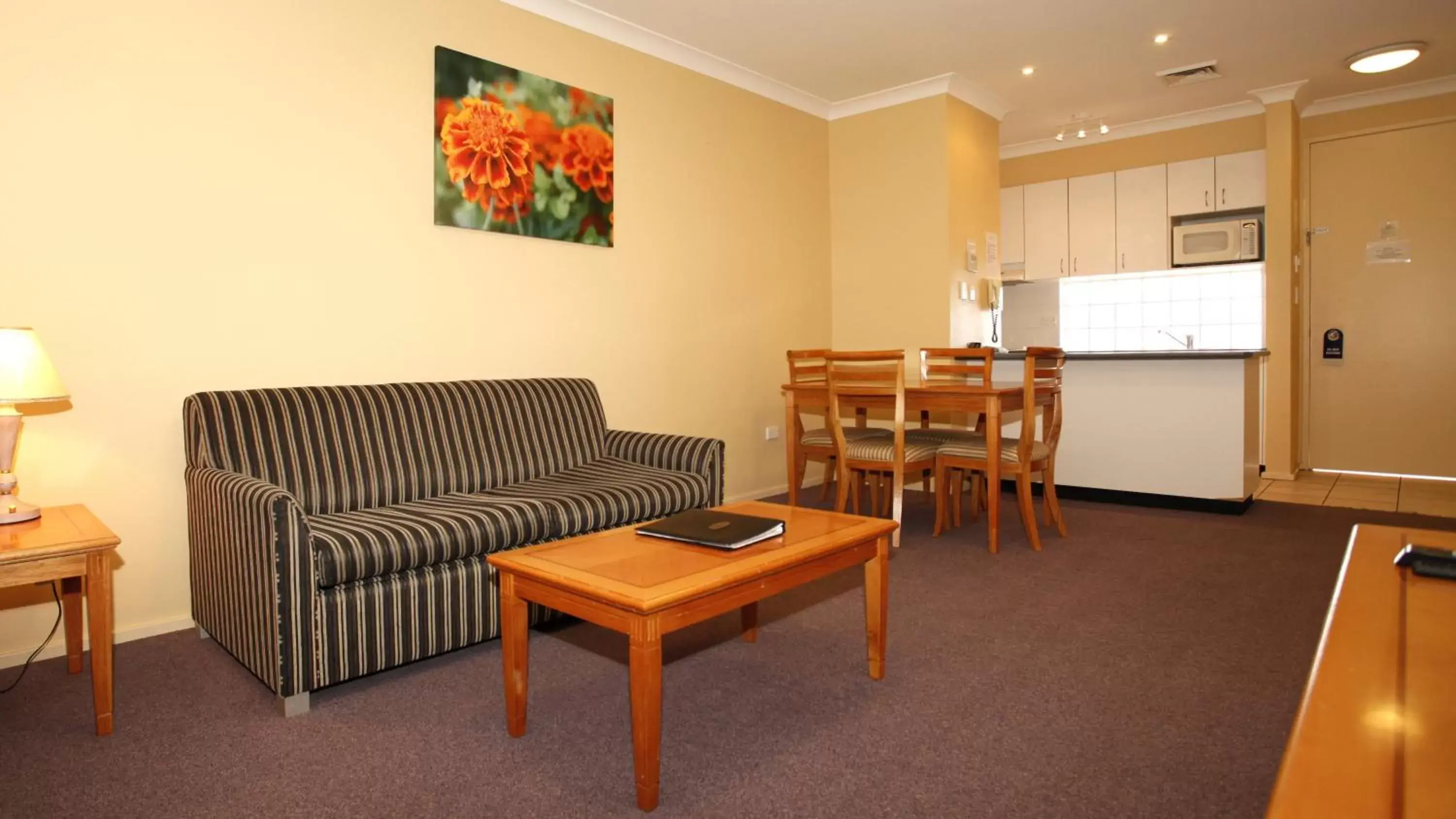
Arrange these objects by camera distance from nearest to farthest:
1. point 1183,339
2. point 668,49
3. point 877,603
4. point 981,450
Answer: point 877,603, point 981,450, point 668,49, point 1183,339

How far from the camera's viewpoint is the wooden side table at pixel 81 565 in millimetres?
1920

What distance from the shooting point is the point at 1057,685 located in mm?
2289

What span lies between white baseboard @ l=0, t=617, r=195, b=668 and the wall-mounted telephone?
464 cm

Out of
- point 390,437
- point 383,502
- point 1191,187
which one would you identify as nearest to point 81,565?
point 383,502

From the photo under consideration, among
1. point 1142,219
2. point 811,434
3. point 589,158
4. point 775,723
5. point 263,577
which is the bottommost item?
point 775,723

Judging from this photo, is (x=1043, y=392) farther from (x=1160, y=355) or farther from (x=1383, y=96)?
(x=1383, y=96)

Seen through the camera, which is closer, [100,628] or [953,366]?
[100,628]

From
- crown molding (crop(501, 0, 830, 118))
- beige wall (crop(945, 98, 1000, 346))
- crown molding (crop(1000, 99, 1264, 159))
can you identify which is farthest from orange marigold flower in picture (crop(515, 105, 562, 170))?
crown molding (crop(1000, 99, 1264, 159))

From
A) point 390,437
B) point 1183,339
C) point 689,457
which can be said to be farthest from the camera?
point 1183,339

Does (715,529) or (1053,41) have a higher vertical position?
(1053,41)

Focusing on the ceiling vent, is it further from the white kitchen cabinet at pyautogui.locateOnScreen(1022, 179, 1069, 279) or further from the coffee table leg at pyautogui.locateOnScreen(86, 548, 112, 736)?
the coffee table leg at pyautogui.locateOnScreen(86, 548, 112, 736)

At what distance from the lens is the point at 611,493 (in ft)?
9.54

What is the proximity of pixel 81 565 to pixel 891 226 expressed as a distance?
4517 millimetres

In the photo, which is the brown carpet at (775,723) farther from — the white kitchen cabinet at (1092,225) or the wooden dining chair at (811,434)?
the white kitchen cabinet at (1092,225)
